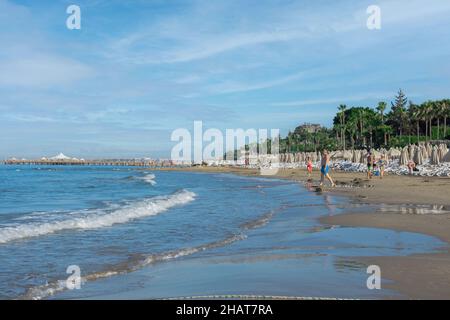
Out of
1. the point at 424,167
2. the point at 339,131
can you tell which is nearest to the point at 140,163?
the point at 339,131

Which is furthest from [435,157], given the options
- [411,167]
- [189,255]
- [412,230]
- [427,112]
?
[427,112]

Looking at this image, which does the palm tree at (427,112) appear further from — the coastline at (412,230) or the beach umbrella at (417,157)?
the coastline at (412,230)

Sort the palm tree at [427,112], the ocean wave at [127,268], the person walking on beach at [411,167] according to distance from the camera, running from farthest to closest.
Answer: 1. the palm tree at [427,112]
2. the person walking on beach at [411,167]
3. the ocean wave at [127,268]

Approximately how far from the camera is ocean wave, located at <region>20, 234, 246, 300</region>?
6070mm

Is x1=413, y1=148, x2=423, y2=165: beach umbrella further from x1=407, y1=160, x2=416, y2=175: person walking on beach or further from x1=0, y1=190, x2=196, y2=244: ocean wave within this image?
x1=0, y1=190, x2=196, y2=244: ocean wave

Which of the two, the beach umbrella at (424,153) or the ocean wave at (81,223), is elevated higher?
the beach umbrella at (424,153)

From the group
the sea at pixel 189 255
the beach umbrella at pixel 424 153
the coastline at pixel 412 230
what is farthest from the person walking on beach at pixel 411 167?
the sea at pixel 189 255

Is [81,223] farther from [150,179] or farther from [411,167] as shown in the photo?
[150,179]

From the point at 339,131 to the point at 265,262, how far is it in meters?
101

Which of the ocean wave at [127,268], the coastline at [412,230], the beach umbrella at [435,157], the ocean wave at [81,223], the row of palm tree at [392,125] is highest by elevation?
the row of palm tree at [392,125]

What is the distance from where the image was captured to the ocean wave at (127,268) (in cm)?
607

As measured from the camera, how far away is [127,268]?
761 centimetres
